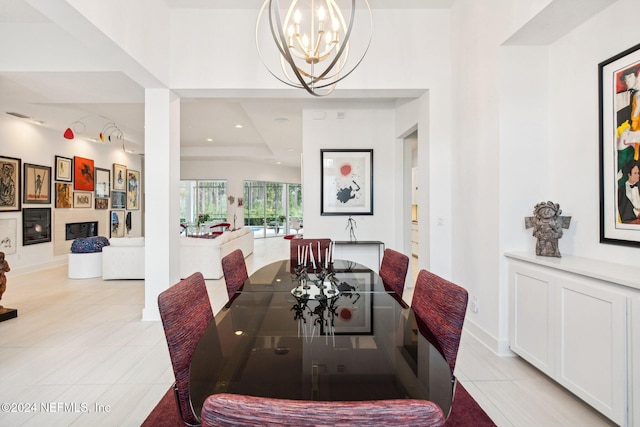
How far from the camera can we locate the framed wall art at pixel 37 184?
564 cm

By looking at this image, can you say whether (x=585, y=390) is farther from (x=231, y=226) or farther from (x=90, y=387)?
(x=231, y=226)

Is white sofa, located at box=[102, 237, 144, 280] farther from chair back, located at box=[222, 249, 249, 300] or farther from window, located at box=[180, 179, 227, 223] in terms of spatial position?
window, located at box=[180, 179, 227, 223]

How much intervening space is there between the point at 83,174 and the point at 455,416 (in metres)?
8.59

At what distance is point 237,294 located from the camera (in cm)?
188

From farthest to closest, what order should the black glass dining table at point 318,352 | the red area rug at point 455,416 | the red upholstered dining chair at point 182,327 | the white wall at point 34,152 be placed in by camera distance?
the white wall at point 34,152 < the red area rug at point 455,416 < the red upholstered dining chair at point 182,327 < the black glass dining table at point 318,352

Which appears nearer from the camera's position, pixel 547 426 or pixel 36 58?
pixel 547 426

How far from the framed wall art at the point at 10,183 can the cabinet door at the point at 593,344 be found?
7.71m

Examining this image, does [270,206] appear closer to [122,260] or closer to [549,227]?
[122,260]

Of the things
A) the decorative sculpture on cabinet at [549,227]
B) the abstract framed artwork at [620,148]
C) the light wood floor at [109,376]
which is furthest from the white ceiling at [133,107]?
the light wood floor at [109,376]

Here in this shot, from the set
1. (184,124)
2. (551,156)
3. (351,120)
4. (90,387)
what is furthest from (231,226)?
(551,156)

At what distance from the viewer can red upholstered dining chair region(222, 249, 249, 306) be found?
197cm

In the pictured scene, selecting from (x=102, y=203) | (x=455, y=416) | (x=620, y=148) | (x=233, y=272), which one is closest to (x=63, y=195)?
(x=102, y=203)

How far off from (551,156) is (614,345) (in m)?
1.50

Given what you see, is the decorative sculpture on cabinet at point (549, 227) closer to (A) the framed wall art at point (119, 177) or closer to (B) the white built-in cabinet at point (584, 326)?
(B) the white built-in cabinet at point (584, 326)
